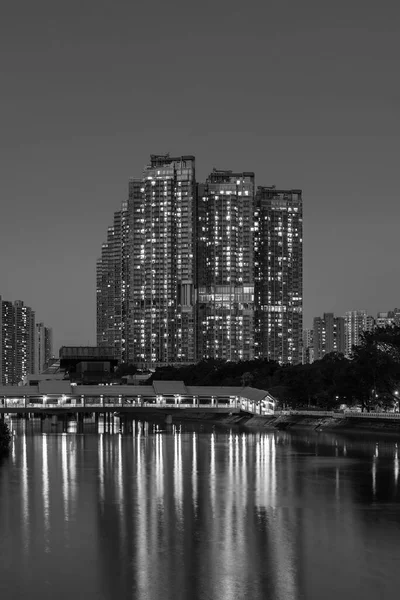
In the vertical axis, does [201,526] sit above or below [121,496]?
above

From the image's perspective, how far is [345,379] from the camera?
112 metres

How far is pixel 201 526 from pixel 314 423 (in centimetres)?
7032

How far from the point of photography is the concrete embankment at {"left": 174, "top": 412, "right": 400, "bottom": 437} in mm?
94512

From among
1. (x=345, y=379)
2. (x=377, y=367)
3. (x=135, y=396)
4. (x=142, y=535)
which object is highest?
(x=377, y=367)

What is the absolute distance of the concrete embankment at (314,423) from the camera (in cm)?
9451

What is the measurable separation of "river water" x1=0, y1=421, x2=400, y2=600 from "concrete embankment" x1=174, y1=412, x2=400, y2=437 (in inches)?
922

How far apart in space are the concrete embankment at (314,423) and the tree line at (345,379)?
222 inches

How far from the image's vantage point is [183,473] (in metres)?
59.6

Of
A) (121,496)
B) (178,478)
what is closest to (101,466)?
(178,478)

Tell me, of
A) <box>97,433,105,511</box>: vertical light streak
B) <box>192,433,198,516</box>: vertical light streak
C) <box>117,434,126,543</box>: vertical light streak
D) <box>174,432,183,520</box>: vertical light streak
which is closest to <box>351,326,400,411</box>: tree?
<box>192,433,198,516</box>: vertical light streak

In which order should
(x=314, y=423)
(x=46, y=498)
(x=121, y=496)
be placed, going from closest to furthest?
1. (x=46, y=498)
2. (x=121, y=496)
3. (x=314, y=423)

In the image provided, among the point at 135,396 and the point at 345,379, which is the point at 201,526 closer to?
the point at 345,379

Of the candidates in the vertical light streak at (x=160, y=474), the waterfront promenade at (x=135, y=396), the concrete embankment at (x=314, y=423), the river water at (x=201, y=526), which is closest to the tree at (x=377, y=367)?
the concrete embankment at (x=314, y=423)

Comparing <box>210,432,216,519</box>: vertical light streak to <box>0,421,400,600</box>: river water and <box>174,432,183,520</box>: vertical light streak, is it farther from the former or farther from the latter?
<box>174,432,183,520</box>: vertical light streak
